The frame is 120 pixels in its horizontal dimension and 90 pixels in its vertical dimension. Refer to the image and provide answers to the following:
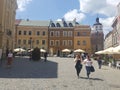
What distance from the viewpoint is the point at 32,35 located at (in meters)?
92.8

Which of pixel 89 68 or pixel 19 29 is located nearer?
pixel 89 68

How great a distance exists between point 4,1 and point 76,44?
50.1 metres

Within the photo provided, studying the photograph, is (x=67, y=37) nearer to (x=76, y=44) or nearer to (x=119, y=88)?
(x=76, y=44)

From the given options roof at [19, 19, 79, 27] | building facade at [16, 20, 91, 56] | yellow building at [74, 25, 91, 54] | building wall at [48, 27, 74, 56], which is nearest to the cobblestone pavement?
yellow building at [74, 25, 91, 54]

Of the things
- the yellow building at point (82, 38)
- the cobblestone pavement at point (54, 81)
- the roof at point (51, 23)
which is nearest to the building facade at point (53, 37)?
the yellow building at point (82, 38)

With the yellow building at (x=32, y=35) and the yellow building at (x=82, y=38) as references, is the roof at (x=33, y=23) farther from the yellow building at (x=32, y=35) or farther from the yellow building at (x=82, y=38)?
the yellow building at (x=82, y=38)

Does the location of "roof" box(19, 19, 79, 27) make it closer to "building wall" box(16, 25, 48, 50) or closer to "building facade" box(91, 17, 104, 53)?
"building wall" box(16, 25, 48, 50)

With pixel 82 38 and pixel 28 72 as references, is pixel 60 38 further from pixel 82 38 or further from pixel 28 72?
pixel 28 72

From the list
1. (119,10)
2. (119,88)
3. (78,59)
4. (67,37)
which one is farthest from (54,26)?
(119,88)

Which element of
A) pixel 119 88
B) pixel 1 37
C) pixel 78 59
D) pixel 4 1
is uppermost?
pixel 4 1

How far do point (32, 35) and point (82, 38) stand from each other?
49.2ft

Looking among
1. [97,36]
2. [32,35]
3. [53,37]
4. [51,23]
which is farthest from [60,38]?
[97,36]

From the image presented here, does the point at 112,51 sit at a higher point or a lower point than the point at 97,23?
lower

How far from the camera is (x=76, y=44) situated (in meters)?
Result: 91.5
